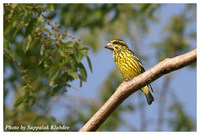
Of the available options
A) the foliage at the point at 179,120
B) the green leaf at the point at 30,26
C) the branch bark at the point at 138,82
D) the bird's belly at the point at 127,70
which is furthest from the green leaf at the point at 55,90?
the foliage at the point at 179,120

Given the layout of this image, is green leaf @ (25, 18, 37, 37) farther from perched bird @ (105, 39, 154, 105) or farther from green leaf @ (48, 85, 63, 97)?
perched bird @ (105, 39, 154, 105)

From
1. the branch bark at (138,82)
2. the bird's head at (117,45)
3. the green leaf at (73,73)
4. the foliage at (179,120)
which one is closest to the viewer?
the branch bark at (138,82)

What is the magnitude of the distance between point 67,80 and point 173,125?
7390 millimetres

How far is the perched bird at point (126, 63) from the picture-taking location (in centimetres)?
567

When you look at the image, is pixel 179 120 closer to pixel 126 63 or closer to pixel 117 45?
pixel 117 45

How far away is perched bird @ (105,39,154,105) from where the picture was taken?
18.6 feet

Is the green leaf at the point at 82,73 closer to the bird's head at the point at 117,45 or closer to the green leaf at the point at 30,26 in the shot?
the green leaf at the point at 30,26

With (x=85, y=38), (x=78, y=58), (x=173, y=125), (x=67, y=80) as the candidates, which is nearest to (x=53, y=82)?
(x=67, y=80)

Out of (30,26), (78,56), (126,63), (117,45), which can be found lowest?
(126,63)

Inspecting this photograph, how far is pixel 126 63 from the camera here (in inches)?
225

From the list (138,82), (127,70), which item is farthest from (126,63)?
(138,82)

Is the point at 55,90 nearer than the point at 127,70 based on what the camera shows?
Yes

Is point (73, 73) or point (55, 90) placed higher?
point (73, 73)

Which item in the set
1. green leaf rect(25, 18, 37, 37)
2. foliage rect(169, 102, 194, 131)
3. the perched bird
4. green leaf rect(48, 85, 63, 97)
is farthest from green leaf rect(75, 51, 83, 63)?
foliage rect(169, 102, 194, 131)
